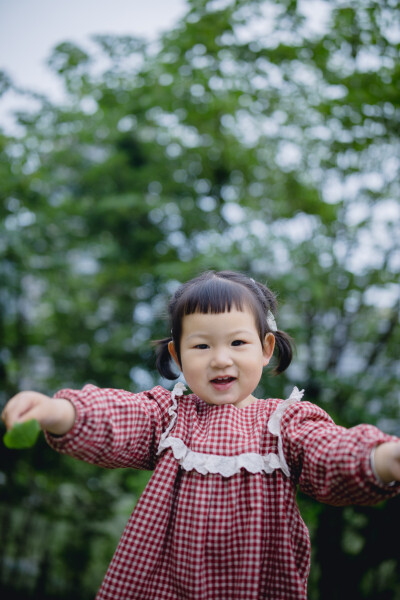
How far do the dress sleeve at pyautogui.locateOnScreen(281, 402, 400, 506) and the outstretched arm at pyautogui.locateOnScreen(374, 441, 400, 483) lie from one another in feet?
0.05

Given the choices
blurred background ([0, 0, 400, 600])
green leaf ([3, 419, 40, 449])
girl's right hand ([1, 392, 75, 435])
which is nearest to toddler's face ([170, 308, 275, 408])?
girl's right hand ([1, 392, 75, 435])

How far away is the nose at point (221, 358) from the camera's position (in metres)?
1.36

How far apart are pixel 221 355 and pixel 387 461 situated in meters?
0.48

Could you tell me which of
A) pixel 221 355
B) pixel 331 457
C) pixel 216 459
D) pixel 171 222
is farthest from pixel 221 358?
pixel 171 222

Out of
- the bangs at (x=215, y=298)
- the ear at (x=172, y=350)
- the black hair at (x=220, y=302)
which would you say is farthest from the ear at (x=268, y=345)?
the ear at (x=172, y=350)

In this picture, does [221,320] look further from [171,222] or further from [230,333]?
[171,222]

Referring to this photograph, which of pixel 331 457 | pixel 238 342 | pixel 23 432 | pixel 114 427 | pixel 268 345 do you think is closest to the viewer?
pixel 23 432

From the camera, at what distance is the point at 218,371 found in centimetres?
139

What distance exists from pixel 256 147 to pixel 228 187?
503 mm

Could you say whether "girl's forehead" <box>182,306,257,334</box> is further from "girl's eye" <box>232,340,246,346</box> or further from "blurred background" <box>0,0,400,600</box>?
"blurred background" <box>0,0,400,600</box>

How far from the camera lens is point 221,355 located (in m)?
1.37

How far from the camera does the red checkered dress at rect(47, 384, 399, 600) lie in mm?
1251

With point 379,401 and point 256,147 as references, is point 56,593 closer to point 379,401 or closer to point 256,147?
point 379,401

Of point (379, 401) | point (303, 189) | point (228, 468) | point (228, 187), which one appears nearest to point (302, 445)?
point (228, 468)
